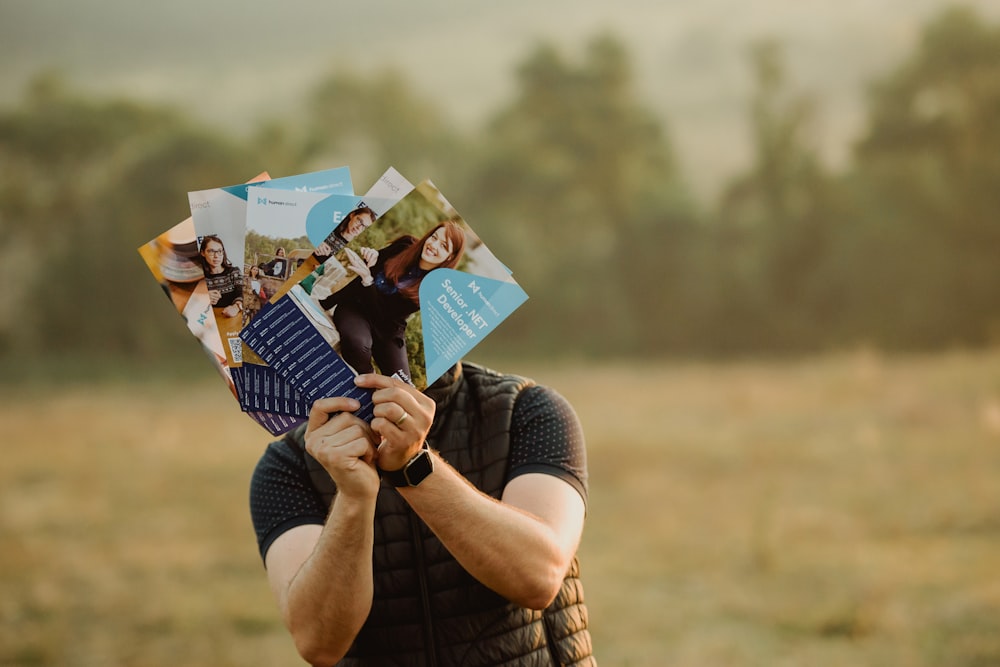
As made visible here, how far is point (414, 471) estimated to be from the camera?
1676mm

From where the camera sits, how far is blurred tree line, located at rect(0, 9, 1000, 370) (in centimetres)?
2038

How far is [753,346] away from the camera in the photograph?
2186 cm

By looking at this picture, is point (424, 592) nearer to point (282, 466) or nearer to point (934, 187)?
point (282, 466)

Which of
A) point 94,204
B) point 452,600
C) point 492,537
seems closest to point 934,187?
point 94,204

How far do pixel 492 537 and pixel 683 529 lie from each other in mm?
7784

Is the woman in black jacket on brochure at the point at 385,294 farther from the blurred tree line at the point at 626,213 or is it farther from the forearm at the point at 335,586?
the blurred tree line at the point at 626,213

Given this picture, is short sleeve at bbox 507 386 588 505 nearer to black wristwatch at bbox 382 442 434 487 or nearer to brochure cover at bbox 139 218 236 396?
black wristwatch at bbox 382 442 434 487

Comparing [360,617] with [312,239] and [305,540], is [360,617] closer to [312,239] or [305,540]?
[305,540]

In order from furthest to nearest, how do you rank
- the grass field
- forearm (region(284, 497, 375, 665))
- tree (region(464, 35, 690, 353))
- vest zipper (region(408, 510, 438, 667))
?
tree (region(464, 35, 690, 353)) < the grass field < vest zipper (region(408, 510, 438, 667)) < forearm (region(284, 497, 375, 665))

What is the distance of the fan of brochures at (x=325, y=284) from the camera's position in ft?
5.32

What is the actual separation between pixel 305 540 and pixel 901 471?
9.80 metres

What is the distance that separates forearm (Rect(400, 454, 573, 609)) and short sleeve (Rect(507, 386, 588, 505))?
170mm

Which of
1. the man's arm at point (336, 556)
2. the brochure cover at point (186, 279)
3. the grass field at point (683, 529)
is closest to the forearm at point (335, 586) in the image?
the man's arm at point (336, 556)

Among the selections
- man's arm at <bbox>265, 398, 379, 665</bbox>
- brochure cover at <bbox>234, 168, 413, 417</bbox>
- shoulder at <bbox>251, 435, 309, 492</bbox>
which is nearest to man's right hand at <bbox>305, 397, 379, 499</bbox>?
man's arm at <bbox>265, 398, 379, 665</bbox>
